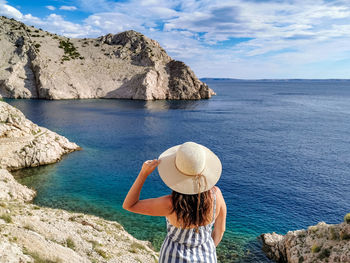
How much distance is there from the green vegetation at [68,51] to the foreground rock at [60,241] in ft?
366

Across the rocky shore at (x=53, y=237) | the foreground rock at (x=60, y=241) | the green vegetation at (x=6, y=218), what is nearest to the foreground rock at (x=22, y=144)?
the rocky shore at (x=53, y=237)

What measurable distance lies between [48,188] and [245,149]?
31.0m

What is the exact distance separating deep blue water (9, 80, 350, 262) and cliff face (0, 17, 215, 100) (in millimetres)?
33561

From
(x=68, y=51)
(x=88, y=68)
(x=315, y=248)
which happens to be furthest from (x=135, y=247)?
(x=68, y=51)

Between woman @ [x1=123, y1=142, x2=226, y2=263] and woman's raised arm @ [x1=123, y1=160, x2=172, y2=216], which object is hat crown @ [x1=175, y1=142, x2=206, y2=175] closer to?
woman @ [x1=123, y1=142, x2=226, y2=263]

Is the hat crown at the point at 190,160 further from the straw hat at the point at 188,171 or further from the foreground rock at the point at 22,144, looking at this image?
the foreground rock at the point at 22,144

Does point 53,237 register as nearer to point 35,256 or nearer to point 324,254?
point 35,256

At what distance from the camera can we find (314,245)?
17.4m

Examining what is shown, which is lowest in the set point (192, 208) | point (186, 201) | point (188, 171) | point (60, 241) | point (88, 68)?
point (60, 241)

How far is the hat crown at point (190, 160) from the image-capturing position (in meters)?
3.72

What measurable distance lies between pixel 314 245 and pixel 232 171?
18.8m

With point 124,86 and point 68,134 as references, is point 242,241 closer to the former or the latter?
point 68,134

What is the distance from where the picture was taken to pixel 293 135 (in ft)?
185

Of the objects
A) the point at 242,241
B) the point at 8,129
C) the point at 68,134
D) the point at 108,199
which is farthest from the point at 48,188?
the point at 68,134
